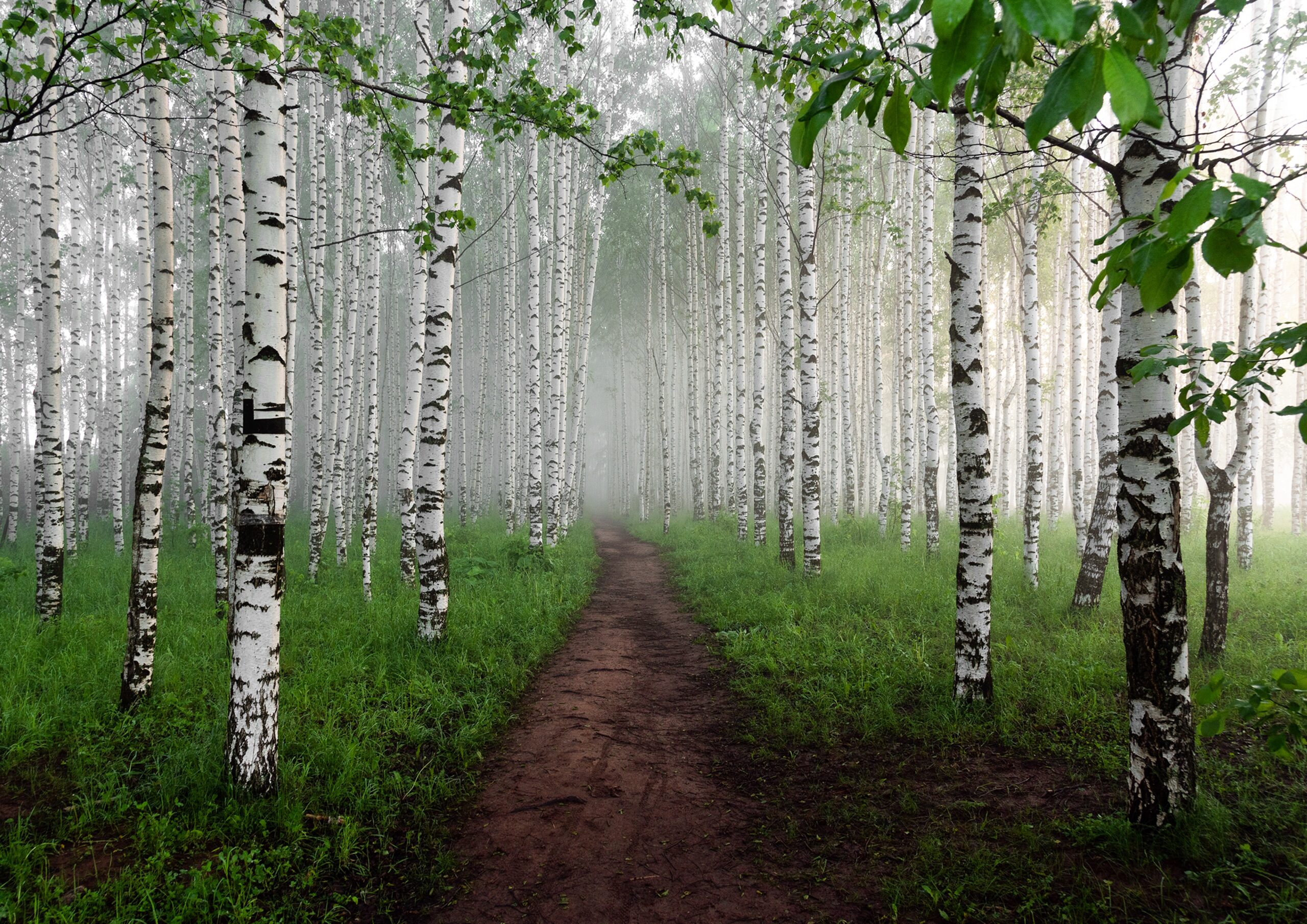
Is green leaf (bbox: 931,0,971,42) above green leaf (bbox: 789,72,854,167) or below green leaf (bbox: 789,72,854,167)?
below

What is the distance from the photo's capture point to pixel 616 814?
3.96 m

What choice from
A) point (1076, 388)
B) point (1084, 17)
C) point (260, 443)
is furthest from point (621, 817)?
point (1076, 388)

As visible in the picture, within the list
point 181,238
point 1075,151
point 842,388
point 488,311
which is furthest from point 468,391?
point 1075,151

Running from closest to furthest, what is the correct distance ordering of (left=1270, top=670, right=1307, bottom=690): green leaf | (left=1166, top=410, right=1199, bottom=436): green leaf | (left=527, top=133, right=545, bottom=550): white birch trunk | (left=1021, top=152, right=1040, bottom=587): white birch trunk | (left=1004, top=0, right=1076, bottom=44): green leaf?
(left=1004, top=0, right=1076, bottom=44): green leaf
(left=1270, top=670, right=1307, bottom=690): green leaf
(left=1166, top=410, right=1199, bottom=436): green leaf
(left=1021, top=152, right=1040, bottom=587): white birch trunk
(left=527, top=133, right=545, bottom=550): white birch trunk

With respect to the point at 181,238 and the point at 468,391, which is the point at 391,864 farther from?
the point at 468,391

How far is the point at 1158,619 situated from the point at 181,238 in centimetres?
2018

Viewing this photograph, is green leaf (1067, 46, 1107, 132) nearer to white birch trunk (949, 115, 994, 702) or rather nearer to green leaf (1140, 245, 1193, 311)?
green leaf (1140, 245, 1193, 311)

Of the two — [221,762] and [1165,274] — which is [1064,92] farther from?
[221,762]

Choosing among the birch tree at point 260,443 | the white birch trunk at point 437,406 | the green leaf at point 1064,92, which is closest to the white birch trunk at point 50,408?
the white birch trunk at point 437,406

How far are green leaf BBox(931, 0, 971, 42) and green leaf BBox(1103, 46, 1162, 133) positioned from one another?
252mm

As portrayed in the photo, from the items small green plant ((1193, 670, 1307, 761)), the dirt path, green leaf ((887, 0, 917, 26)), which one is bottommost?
the dirt path

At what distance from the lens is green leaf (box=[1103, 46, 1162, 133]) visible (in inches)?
33.8

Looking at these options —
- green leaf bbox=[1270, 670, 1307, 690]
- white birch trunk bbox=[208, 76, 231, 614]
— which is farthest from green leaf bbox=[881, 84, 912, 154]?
white birch trunk bbox=[208, 76, 231, 614]

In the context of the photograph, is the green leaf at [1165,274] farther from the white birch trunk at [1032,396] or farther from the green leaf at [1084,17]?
the white birch trunk at [1032,396]
